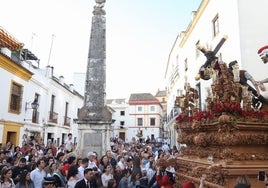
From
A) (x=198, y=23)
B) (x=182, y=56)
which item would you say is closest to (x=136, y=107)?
(x=182, y=56)

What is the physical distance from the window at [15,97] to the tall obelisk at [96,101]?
8.49 meters

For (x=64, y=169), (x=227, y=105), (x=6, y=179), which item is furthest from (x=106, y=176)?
(x=227, y=105)

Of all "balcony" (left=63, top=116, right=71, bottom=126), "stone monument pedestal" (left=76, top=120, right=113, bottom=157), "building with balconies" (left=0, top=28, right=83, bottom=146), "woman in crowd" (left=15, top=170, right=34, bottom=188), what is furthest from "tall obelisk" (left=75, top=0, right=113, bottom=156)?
"balcony" (left=63, top=116, right=71, bottom=126)

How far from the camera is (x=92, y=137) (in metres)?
9.52

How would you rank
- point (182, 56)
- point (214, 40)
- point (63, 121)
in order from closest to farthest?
point (214, 40) → point (182, 56) → point (63, 121)

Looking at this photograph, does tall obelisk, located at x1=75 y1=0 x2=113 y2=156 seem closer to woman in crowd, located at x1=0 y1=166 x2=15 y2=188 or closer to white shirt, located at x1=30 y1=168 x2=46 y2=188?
white shirt, located at x1=30 y1=168 x2=46 y2=188

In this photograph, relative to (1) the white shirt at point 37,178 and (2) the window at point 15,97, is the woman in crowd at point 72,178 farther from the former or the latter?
(2) the window at point 15,97

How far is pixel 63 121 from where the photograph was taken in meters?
25.9

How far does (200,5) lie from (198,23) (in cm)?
106

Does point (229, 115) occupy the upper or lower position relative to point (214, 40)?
lower

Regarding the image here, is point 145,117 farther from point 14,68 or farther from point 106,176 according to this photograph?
point 106,176

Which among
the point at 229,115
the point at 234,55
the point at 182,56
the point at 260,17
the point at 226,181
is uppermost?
Answer: the point at 182,56

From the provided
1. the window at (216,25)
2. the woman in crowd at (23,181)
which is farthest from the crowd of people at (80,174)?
the window at (216,25)

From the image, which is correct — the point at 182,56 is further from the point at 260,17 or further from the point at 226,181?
the point at 226,181
